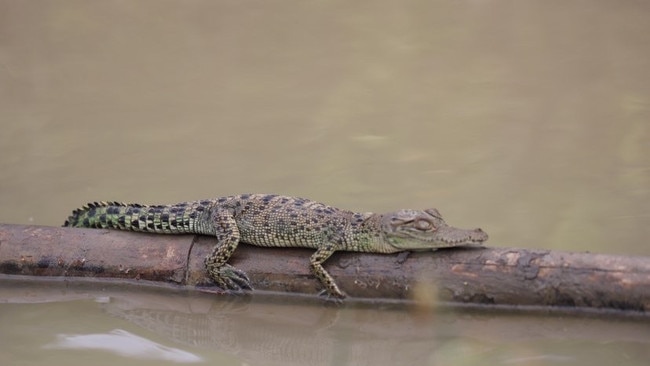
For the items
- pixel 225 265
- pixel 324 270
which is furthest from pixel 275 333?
pixel 225 265

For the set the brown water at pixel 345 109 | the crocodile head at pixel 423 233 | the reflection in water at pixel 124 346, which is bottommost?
the reflection in water at pixel 124 346

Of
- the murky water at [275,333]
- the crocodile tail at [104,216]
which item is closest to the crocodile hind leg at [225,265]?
the murky water at [275,333]

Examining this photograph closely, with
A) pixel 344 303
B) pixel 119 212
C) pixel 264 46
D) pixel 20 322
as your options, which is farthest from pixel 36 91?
pixel 344 303

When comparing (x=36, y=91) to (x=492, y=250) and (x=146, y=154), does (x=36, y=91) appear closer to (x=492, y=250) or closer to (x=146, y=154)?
(x=146, y=154)

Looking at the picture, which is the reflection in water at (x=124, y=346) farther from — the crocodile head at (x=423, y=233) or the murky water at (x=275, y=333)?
the crocodile head at (x=423, y=233)

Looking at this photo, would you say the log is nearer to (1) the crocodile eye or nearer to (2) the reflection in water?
(1) the crocodile eye

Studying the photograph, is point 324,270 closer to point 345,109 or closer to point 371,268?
point 371,268
